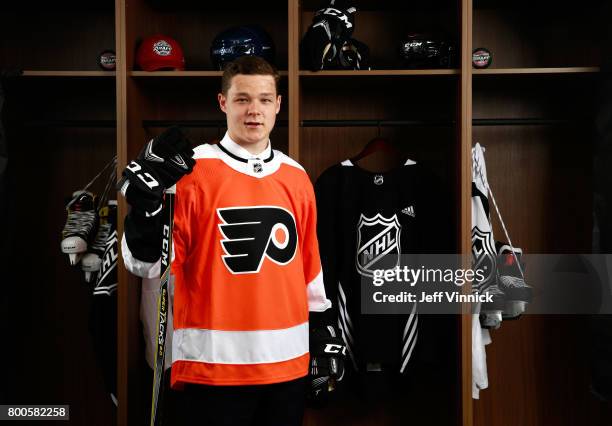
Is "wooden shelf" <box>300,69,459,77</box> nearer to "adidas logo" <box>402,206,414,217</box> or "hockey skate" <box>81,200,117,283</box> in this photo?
"adidas logo" <box>402,206,414,217</box>

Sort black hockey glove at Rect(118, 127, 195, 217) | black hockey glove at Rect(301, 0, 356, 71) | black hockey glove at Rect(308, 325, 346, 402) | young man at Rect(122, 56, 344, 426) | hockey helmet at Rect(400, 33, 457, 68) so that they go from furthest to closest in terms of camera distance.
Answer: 1. hockey helmet at Rect(400, 33, 457, 68)
2. black hockey glove at Rect(301, 0, 356, 71)
3. black hockey glove at Rect(308, 325, 346, 402)
4. young man at Rect(122, 56, 344, 426)
5. black hockey glove at Rect(118, 127, 195, 217)

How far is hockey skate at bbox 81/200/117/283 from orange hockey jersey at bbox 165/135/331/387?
60cm

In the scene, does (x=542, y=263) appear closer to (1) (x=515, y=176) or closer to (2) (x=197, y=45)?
(1) (x=515, y=176)

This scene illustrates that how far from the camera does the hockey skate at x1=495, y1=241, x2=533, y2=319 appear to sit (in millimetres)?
1858

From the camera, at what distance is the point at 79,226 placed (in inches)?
74.9

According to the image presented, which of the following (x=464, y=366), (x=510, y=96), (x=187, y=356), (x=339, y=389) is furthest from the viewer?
(x=510, y=96)

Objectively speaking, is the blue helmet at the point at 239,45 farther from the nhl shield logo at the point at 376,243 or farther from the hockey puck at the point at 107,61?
the nhl shield logo at the point at 376,243

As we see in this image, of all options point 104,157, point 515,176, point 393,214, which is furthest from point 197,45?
point 515,176

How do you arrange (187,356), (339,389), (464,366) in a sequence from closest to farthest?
(187,356) → (464,366) → (339,389)

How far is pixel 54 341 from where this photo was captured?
2268 millimetres

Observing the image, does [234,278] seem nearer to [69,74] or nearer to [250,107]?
[250,107]

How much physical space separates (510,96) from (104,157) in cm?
164

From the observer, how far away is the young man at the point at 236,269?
1.38 meters

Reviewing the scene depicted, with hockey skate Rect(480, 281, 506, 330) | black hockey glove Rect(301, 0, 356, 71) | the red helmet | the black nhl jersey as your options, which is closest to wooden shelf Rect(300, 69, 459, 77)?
black hockey glove Rect(301, 0, 356, 71)
